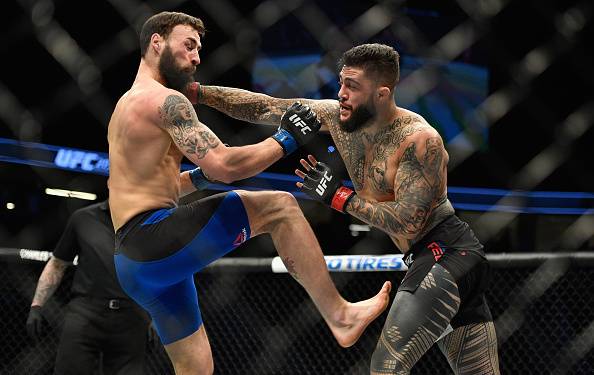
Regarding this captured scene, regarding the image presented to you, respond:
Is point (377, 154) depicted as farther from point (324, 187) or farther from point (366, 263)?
point (366, 263)

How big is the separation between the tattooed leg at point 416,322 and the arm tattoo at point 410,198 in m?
0.18

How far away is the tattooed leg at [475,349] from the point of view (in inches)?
101

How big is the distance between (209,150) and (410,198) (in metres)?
0.61

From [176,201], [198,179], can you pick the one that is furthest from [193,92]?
[176,201]

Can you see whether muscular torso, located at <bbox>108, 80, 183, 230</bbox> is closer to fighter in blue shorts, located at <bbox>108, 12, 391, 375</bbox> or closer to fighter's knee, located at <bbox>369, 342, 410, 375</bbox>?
fighter in blue shorts, located at <bbox>108, 12, 391, 375</bbox>

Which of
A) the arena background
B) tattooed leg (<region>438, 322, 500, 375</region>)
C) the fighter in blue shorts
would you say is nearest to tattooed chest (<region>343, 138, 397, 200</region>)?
the fighter in blue shorts

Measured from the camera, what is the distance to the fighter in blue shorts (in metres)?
2.31

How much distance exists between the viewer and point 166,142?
94.3 inches

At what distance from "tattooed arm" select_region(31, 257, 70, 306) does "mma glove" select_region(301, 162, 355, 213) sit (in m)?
1.55

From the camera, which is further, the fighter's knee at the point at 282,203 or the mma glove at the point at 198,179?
the mma glove at the point at 198,179

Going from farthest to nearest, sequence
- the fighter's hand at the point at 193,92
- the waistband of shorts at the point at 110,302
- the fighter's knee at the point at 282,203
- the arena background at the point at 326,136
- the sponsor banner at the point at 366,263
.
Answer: the arena background at the point at 326,136 < the waistband of shorts at the point at 110,302 < the sponsor banner at the point at 366,263 < the fighter's hand at the point at 193,92 < the fighter's knee at the point at 282,203

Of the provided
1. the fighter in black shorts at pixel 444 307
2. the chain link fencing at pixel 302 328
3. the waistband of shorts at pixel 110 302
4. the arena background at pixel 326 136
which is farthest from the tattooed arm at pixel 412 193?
the waistband of shorts at pixel 110 302

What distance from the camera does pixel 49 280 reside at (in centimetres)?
351

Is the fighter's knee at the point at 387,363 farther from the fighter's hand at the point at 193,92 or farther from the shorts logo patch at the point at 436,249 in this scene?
the fighter's hand at the point at 193,92
